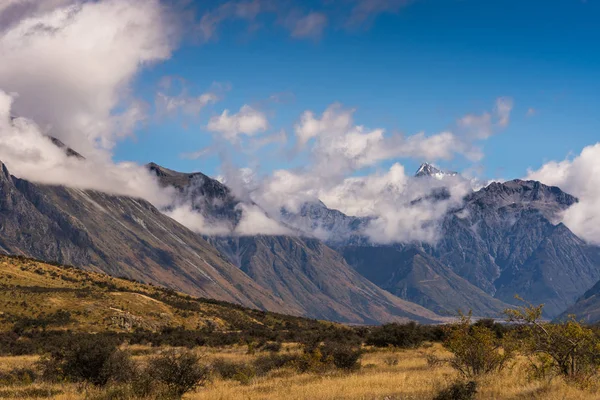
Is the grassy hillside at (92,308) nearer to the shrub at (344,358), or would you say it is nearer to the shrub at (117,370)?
the shrub at (117,370)

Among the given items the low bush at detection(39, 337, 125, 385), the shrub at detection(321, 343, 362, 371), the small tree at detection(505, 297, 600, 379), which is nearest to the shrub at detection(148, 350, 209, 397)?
the low bush at detection(39, 337, 125, 385)

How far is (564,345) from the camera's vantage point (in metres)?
23.8

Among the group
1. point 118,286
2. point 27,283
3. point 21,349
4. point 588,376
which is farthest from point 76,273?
point 588,376

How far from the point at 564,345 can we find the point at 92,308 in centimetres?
7714

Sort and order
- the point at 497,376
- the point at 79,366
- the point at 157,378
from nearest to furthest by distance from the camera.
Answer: the point at 157,378
the point at 497,376
the point at 79,366

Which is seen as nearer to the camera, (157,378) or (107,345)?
(157,378)

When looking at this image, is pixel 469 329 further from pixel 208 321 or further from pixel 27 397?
pixel 208 321

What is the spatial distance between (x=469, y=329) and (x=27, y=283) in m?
92.0

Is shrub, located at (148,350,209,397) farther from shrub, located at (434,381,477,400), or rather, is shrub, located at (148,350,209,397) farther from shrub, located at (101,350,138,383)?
shrub, located at (434,381,477,400)

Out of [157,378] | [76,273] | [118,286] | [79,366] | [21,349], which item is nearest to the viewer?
[157,378]

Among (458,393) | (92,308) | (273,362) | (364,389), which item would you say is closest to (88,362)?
(273,362)

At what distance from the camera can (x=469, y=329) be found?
32344mm

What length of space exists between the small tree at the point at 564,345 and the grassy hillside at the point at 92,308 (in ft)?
217

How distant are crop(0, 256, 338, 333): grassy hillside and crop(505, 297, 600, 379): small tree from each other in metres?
66.3
